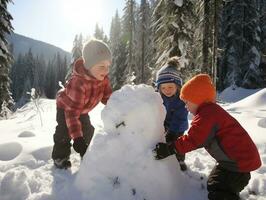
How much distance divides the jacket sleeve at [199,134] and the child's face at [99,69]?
1431 mm

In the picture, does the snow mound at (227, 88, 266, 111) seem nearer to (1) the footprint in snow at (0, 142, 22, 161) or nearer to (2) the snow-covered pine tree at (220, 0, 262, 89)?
(1) the footprint in snow at (0, 142, 22, 161)

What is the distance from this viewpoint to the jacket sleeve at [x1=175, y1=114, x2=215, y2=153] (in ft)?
12.0

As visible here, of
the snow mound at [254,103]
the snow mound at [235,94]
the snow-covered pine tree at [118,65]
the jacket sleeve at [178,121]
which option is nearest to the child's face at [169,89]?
the jacket sleeve at [178,121]

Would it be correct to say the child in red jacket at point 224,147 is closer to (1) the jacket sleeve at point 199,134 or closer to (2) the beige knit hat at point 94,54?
(1) the jacket sleeve at point 199,134

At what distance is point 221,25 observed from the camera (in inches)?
1555

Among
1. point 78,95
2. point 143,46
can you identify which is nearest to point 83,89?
point 78,95

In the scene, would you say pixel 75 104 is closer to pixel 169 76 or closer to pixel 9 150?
pixel 169 76

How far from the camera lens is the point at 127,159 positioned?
3.83 m

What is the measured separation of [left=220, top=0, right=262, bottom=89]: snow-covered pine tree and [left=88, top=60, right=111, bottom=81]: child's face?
107 feet

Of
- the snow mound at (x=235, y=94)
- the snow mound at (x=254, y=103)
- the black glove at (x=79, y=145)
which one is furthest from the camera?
the snow mound at (x=235, y=94)

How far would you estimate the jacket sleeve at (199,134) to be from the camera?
3.66 m

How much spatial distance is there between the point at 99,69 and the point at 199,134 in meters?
1.57

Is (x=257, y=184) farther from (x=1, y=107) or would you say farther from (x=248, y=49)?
(x=248, y=49)

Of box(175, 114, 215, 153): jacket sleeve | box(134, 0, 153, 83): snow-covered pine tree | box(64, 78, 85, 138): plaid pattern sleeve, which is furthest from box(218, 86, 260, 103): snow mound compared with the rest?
box(175, 114, 215, 153): jacket sleeve
